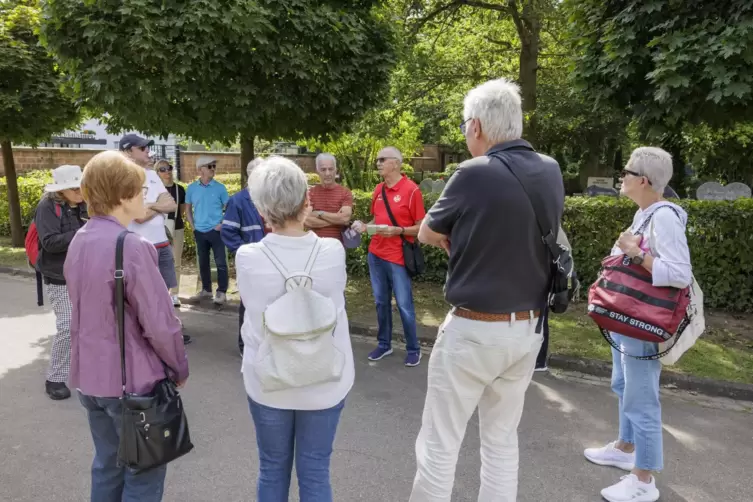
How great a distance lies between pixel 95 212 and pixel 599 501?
2932mm

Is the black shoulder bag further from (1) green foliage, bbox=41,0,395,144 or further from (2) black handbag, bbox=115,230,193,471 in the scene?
(1) green foliage, bbox=41,0,395,144

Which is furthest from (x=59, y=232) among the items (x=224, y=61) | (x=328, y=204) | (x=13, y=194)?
(x=13, y=194)

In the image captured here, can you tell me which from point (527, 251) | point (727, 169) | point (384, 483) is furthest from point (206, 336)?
point (727, 169)

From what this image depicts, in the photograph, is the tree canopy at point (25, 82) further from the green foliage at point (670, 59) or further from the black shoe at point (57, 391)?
the green foliage at point (670, 59)

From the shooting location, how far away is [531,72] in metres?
10.9

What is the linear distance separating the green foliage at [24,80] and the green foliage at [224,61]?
3.45m

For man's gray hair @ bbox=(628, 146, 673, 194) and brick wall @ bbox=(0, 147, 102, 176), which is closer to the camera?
man's gray hair @ bbox=(628, 146, 673, 194)

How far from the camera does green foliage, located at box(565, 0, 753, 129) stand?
4352mm

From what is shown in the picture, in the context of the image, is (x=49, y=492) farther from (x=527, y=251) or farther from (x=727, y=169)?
(x=727, y=169)

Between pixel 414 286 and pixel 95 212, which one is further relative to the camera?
pixel 414 286

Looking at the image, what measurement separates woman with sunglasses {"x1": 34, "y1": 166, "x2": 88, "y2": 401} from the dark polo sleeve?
2.87 meters

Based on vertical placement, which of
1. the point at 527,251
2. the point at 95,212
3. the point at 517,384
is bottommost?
the point at 517,384

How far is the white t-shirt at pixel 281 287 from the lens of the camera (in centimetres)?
221

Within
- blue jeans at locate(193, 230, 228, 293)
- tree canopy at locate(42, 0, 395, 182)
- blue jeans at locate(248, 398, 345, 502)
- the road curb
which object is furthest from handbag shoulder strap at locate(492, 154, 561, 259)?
the road curb
